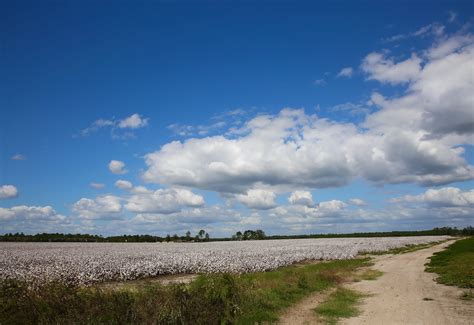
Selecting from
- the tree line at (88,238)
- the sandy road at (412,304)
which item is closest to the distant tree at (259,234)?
the tree line at (88,238)

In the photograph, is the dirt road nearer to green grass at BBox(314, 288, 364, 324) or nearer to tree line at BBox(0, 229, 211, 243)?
green grass at BBox(314, 288, 364, 324)

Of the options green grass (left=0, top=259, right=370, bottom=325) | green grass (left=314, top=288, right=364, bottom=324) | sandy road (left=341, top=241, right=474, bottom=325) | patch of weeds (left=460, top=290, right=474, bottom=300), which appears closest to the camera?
green grass (left=0, top=259, right=370, bottom=325)

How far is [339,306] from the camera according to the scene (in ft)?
49.2

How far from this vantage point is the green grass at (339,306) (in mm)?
13320

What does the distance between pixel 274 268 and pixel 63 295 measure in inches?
899

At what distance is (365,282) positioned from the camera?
22.9m

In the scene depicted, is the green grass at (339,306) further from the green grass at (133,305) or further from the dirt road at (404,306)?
the green grass at (133,305)

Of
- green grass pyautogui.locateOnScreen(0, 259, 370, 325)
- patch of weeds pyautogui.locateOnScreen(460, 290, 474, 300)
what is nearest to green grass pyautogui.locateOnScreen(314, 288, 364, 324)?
green grass pyautogui.locateOnScreen(0, 259, 370, 325)

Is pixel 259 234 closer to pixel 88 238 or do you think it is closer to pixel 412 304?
pixel 88 238

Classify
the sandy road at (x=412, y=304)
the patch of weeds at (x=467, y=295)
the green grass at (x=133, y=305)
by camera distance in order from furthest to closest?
the patch of weeds at (x=467, y=295)
the sandy road at (x=412, y=304)
the green grass at (x=133, y=305)

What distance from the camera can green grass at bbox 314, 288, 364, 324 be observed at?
43.7 feet

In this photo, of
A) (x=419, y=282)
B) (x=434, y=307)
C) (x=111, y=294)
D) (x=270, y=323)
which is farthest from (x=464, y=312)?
(x=111, y=294)


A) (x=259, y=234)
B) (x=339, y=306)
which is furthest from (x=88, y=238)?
(x=339, y=306)

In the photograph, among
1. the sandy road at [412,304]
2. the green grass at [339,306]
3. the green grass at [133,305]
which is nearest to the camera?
the green grass at [133,305]
